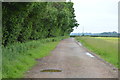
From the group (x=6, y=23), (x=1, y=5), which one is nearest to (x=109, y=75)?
(x=1, y=5)

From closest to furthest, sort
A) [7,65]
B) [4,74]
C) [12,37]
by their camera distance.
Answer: [4,74] → [7,65] → [12,37]

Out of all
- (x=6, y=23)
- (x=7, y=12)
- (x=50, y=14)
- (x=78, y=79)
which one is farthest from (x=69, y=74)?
(x=50, y=14)

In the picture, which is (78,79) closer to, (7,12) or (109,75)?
(109,75)

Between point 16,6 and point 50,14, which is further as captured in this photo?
point 50,14

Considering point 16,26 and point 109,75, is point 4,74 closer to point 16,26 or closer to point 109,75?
point 109,75

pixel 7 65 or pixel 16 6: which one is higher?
pixel 16 6

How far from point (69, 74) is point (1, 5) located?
4.46 metres

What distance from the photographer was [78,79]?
30.5 feet

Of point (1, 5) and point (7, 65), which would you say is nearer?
point (7, 65)

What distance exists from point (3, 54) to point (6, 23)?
344 cm

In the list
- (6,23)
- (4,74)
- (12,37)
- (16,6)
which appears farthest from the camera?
(12,37)

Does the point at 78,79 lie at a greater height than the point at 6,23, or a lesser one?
lesser

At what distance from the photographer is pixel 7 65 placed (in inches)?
401

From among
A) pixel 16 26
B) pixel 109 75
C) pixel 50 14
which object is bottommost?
pixel 109 75
